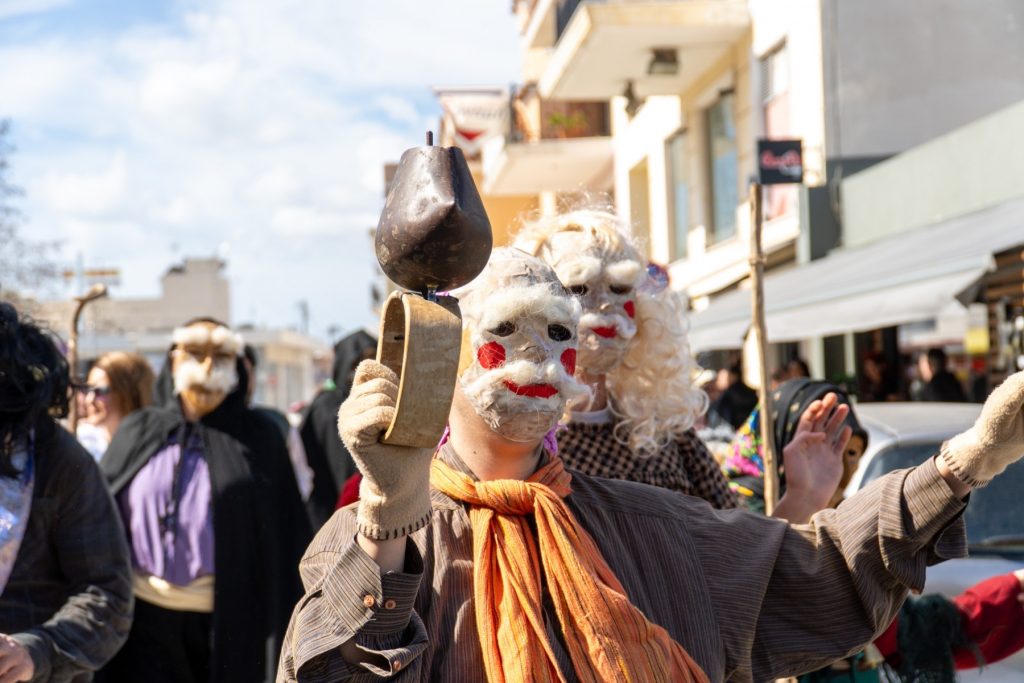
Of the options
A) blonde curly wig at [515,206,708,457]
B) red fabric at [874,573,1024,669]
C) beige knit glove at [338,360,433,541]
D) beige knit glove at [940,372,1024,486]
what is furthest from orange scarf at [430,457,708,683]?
red fabric at [874,573,1024,669]

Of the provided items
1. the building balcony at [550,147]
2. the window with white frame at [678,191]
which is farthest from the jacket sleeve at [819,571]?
the building balcony at [550,147]

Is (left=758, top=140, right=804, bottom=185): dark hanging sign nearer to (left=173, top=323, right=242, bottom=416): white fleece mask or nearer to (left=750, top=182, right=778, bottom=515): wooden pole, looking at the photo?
(left=173, top=323, right=242, bottom=416): white fleece mask

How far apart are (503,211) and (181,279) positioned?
134ft

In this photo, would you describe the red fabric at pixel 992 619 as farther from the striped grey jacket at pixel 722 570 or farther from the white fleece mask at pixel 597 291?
the striped grey jacket at pixel 722 570

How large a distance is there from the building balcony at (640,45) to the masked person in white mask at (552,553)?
13183 millimetres

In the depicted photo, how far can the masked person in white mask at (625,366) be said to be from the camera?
10.8 feet

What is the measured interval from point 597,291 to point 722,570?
1.13 metres

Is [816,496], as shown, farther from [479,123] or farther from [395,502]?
[479,123]

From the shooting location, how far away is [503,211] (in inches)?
1139

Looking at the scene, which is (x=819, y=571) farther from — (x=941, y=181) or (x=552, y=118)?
(x=552, y=118)

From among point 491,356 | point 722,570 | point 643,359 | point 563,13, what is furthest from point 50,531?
point 563,13

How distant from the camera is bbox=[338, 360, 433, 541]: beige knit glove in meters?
1.77

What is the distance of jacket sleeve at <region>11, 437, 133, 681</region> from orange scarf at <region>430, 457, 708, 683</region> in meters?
1.29

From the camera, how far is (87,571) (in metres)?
3.13
